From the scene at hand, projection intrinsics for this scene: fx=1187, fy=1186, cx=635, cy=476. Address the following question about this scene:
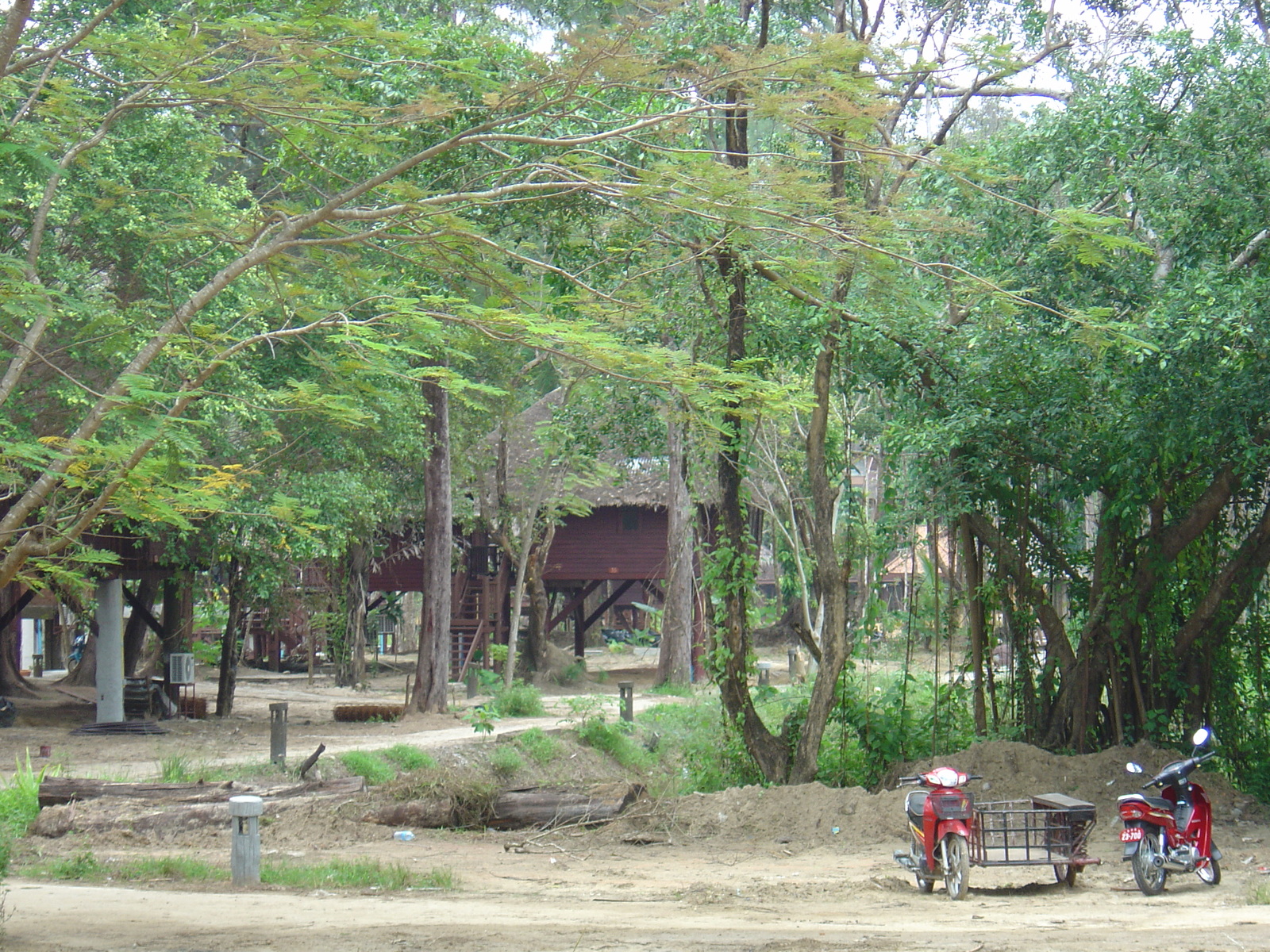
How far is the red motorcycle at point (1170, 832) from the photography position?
770cm

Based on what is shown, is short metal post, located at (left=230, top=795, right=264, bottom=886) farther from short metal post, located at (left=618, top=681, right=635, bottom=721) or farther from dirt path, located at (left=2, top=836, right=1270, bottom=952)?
short metal post, located at (left=618, top=681, right=635, bottom=721)

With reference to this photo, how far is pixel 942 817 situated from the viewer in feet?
25.2

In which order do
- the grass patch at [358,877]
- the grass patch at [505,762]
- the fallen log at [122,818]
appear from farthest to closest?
the grass patch at [505,762]
the fallen log at [122,818]
the grass patch at [358,877]

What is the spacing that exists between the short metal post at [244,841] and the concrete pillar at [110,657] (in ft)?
41.4

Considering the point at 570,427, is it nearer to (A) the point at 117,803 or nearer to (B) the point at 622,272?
(B) the point at 622,272

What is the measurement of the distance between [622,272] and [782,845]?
569 centimetres

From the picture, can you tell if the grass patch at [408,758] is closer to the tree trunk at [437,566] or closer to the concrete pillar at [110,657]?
the tree trunk at [437,566]

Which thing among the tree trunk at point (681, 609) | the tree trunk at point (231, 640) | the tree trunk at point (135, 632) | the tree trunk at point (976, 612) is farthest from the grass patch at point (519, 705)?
the tree trunk at point (976, 612)

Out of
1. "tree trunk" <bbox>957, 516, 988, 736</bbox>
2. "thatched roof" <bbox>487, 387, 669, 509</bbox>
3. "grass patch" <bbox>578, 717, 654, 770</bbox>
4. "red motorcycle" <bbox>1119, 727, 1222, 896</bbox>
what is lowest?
"grass patch" <bbox>578, 717, 654, 770</bbox>

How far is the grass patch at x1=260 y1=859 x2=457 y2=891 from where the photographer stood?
27.9 feet

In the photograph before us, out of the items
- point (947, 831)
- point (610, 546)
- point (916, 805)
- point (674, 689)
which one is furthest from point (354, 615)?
point (947, 831)

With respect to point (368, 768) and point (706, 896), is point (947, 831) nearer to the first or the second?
point (706, 896)

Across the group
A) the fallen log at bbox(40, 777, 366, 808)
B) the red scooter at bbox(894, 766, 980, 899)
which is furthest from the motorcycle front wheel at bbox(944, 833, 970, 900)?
the fallen log at bbox(40, 777, 366, 808)

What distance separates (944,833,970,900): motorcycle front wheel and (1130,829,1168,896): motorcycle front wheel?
111cm
